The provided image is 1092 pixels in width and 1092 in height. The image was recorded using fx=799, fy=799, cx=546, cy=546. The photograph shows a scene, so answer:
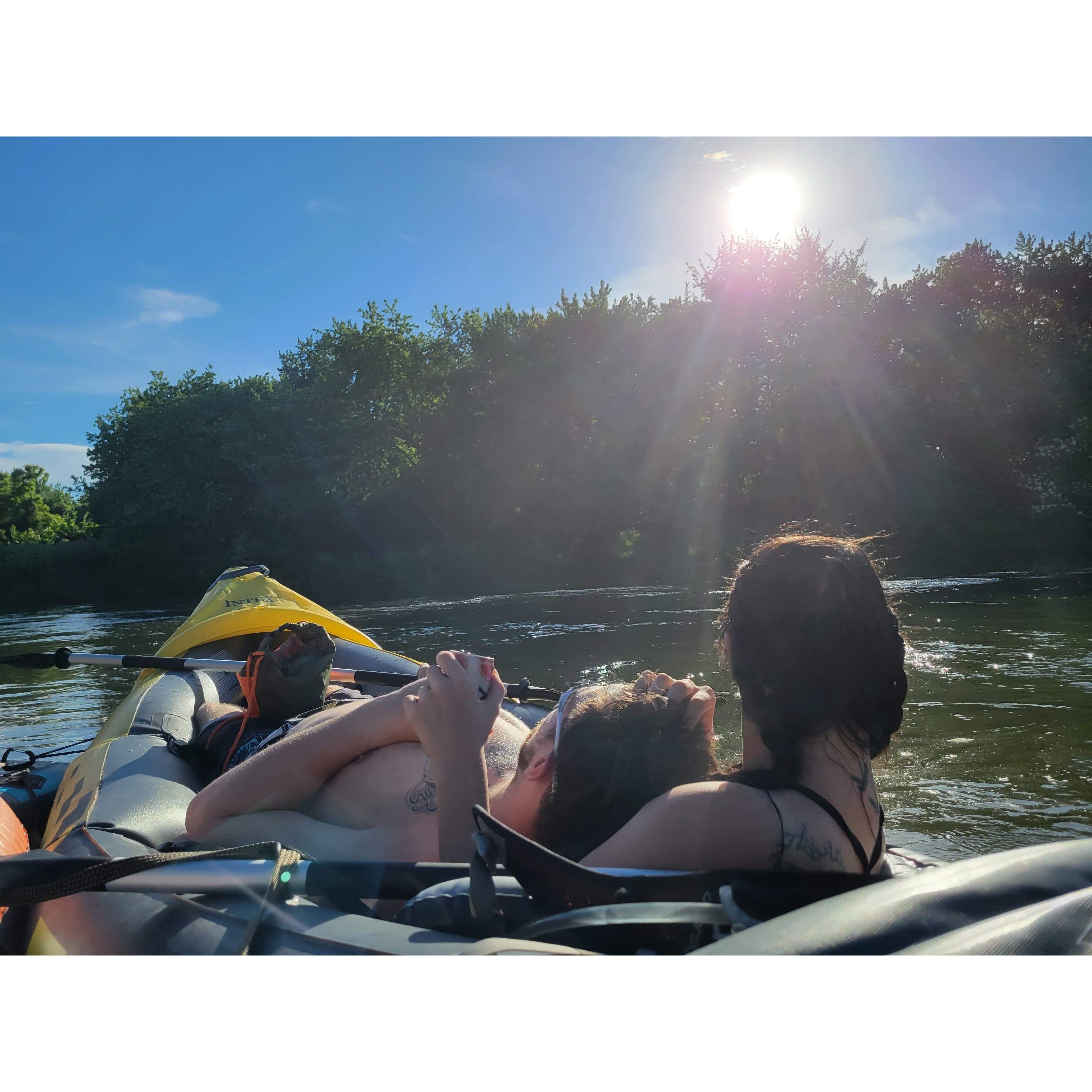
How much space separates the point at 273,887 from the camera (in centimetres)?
126

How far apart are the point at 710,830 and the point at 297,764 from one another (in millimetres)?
877

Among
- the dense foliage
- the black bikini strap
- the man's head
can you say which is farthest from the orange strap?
the dense foliage

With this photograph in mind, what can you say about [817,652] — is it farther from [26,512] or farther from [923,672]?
[26,512]

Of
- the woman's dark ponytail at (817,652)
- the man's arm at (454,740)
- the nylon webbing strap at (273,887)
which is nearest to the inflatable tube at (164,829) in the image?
the nylon webbing strap at (273,887)

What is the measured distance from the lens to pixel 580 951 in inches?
44.1

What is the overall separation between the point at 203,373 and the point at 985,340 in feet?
97.4

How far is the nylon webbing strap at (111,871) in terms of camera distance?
1.29 m

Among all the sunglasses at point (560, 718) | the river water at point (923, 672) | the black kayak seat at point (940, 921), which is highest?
the sunglasses at point (560, 718)

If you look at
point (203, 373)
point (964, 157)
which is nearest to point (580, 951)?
point (964, 157)

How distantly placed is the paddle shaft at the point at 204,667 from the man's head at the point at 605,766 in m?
0.96

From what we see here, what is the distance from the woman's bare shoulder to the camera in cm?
115

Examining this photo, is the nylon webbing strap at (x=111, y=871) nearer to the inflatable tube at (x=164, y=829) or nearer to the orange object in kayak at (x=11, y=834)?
the inflatable tube at (x=164, y=829)

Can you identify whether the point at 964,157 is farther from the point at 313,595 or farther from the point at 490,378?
the point at 490,378

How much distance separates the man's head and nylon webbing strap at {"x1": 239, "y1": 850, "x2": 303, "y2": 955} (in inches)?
16.3
